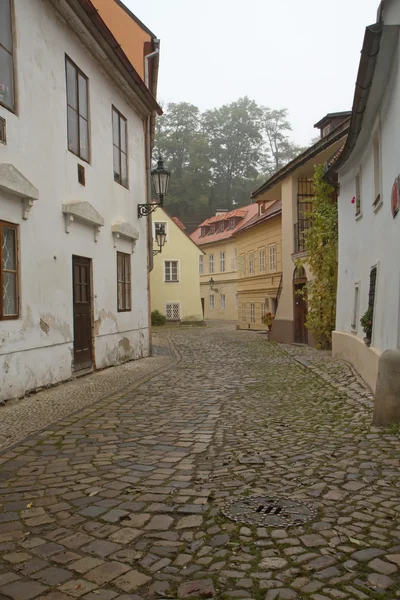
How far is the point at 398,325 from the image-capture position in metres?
6.67

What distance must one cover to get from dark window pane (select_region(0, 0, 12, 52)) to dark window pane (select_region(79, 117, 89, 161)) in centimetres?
271

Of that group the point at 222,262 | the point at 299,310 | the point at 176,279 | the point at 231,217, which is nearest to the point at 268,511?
the point at 299,310

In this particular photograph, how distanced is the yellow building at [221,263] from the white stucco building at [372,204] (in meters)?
29.0

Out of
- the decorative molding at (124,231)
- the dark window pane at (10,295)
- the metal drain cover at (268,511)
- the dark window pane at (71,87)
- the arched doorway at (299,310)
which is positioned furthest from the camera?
the arched doorway at (299,310)

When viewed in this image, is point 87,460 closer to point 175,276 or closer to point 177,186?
point 175,276

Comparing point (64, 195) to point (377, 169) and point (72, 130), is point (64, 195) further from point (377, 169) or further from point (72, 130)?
point (377, 169)

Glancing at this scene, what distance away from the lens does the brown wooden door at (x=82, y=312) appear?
9.94m

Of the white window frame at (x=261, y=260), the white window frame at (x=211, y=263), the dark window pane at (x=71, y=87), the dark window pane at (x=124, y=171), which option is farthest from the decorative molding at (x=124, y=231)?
the white window frame at (x=211, y=263)

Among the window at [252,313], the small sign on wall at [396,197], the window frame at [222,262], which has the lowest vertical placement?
the window at [252,313]

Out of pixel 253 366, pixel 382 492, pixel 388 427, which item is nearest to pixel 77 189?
pixel 253 366

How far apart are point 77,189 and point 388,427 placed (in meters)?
6.77

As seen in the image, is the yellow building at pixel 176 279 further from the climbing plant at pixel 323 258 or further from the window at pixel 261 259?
the climbing plant at pixel 323 258

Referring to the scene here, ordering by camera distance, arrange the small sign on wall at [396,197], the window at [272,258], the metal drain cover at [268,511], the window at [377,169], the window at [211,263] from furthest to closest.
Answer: the window at [211,263] → the window at [272,258] → the window at [377,169] → the small sign on wall at [396,197] → the metal drain cover at [268,511]

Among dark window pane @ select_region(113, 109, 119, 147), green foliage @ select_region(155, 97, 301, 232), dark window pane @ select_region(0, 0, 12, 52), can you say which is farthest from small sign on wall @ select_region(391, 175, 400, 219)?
→ green foliage @ select_region(155, 97, 301, 232)
